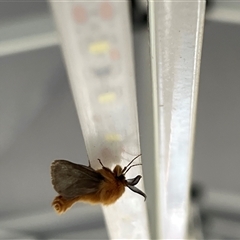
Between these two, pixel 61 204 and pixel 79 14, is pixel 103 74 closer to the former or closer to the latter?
pixel 79 14

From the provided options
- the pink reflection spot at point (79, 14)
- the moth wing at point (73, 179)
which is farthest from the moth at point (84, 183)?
the pink reflection spot at point (79, 14)

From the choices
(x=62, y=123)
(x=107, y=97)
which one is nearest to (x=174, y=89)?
(x=107, y=97)

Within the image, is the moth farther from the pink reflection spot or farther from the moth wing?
the pink reflection spot

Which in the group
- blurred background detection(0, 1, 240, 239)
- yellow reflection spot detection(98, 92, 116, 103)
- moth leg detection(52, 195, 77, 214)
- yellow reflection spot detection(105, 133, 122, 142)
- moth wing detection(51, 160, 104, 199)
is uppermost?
blurred background detection(0, 1, 240, 239)

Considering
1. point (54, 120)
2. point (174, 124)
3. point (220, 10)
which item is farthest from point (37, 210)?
point (220, 10)

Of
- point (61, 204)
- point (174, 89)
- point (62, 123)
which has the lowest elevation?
point (61, 204)

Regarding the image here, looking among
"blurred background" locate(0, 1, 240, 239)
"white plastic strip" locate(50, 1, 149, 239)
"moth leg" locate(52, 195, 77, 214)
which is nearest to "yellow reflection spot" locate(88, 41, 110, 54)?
"white plastic strip" locate(50, 1, 149, 239)

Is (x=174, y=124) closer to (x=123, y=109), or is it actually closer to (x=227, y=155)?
(x=123, y=109)
